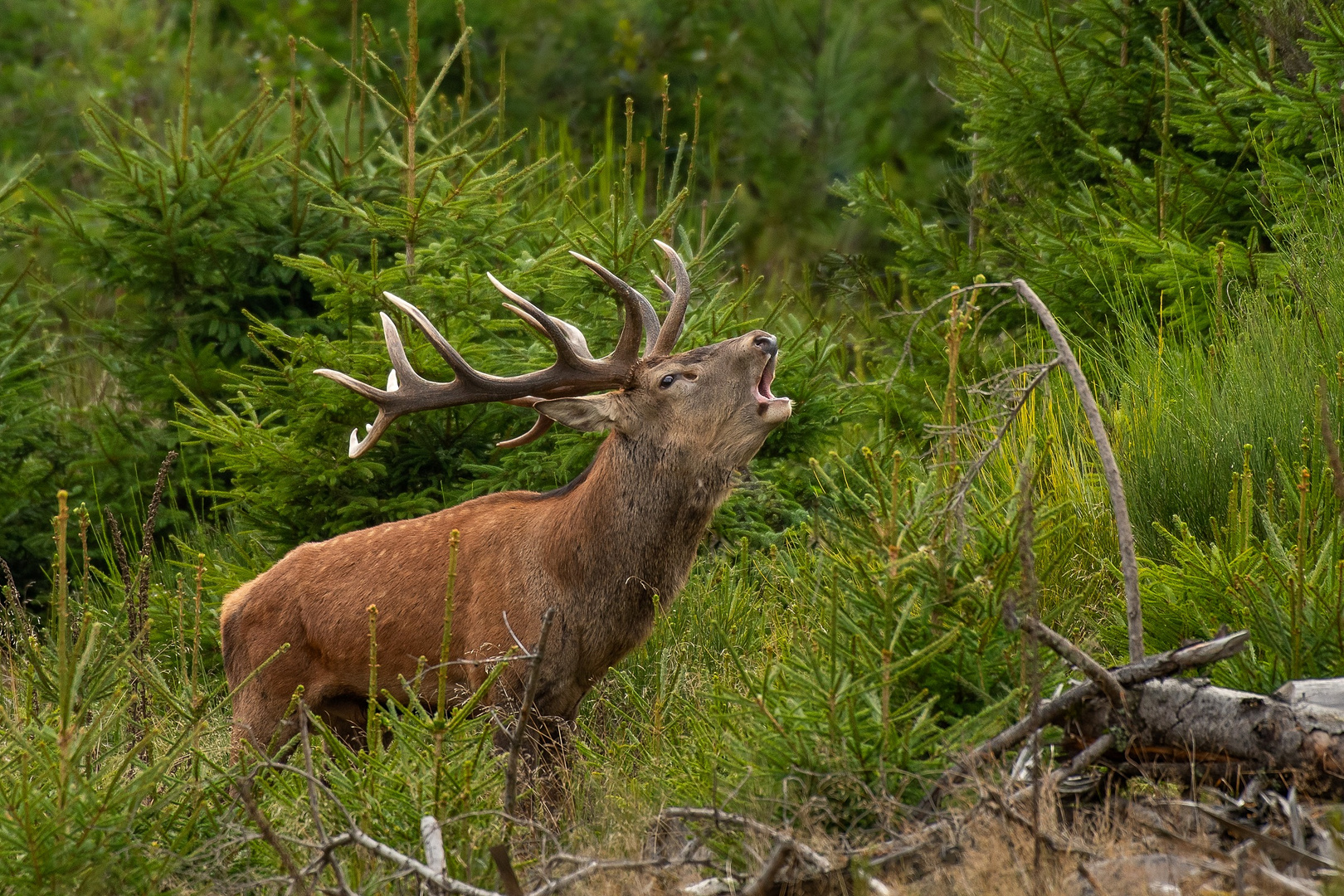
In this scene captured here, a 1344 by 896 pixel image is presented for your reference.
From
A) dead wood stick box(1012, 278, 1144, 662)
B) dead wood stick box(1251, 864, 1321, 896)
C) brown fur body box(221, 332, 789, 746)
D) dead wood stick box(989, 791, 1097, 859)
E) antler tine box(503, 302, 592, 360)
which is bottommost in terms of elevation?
brown fur body box(221, 332, 789, 746)

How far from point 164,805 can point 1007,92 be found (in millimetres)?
6017

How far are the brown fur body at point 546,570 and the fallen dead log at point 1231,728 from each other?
1.95 metres

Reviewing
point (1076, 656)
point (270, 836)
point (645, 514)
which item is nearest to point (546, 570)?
point (645, 514)

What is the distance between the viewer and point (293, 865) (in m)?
3.81

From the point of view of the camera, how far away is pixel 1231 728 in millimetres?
3873

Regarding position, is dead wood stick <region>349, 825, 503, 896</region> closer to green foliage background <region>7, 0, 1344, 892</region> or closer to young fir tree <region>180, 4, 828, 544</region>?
green foliage background <region>7, 0, 1344, 892</region>

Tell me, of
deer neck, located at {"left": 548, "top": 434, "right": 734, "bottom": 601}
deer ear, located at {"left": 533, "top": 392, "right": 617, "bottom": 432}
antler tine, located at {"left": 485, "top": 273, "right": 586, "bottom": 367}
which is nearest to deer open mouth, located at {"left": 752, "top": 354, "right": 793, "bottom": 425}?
deer neck, located at {"left": 548, "top": 434, "right": 734, "bottom": 601}

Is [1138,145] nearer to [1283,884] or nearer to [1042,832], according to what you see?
[1042,832]

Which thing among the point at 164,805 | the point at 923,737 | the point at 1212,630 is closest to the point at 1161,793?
the point at 923,737

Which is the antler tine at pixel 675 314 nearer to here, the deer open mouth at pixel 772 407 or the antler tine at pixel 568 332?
the antler tine at pixel 568 332

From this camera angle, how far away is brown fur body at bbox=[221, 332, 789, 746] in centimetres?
544

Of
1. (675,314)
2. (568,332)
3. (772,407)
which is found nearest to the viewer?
(772,407)

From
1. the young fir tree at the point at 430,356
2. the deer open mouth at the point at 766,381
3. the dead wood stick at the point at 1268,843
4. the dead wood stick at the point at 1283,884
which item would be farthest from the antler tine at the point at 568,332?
the dead wood stick at the point at 1283,884

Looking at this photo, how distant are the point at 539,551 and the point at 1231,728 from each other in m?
2.65
